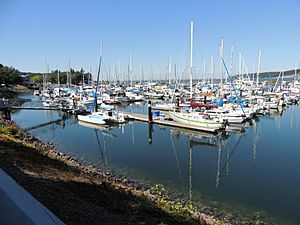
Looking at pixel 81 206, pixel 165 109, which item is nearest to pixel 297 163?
pixel 81 206

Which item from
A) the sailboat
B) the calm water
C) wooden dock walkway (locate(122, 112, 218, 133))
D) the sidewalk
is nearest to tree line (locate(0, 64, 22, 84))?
the calm water

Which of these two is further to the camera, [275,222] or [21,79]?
[21,79]

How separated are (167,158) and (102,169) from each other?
513 centimetres

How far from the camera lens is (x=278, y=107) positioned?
138ft

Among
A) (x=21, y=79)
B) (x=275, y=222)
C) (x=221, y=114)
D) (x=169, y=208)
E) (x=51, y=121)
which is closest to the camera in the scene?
(x=169, y=208)

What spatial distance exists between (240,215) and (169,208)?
3572 mm

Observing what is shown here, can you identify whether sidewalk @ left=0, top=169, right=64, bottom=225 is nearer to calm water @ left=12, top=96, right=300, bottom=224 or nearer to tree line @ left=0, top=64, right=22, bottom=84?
A: calm water @ left=12, top=96, right=300, bottom=224

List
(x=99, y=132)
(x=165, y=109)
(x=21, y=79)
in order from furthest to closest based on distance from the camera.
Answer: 1. (x=21, y=79)
2. (x=165, y=109)
3. (x=99, y=132)

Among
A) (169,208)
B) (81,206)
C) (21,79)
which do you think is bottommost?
(169,208)

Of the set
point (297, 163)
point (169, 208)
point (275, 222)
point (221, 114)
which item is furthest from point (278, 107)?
point (169, 208)

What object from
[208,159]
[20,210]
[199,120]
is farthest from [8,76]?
[20,210]

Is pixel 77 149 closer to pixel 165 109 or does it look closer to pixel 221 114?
pixel 221 114

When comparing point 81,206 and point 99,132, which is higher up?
point 81,206

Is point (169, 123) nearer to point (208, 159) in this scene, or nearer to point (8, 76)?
point (208, 159)
